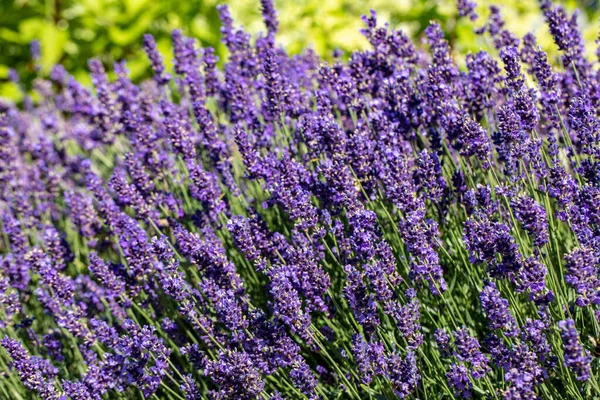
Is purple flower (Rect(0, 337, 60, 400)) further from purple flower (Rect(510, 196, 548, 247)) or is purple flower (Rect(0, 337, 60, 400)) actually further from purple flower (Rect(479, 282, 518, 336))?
purple flower (Rect(510, 196, 548, 247))

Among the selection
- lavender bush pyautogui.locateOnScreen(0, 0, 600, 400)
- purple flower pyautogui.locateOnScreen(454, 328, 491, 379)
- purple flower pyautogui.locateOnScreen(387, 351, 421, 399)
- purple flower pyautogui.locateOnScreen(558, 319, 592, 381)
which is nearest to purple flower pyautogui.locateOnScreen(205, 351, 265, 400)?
lavender bush pyautogui.locateOnScreen(0, 0, 600, 400)

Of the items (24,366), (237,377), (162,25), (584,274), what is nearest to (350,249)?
(237,377)

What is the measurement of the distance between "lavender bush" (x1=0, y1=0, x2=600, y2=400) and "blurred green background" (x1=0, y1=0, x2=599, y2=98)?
11.0 ft

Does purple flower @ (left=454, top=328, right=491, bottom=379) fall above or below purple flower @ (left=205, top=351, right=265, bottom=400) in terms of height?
above

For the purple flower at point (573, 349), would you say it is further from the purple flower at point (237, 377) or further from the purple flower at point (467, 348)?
the purple flower at point (237, 377)

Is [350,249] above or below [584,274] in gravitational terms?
above

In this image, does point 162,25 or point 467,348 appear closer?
point 467,348

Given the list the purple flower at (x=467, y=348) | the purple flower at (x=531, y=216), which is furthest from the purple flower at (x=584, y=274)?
the purple flower at (x=467, y=348)

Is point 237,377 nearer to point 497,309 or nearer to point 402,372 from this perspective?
point 402,372

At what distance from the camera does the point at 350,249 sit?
2.67 meters

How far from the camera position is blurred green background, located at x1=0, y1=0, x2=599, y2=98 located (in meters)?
7.32

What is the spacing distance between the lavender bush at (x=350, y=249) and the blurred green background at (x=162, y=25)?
11.0 ft

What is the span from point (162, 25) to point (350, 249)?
600cm

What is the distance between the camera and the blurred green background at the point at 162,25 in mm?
7316
